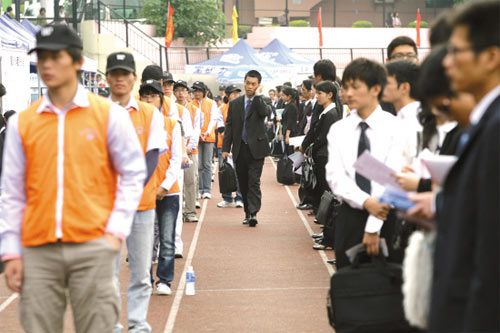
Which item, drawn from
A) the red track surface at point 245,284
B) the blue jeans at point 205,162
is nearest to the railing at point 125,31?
the blue jeans at point 205,162

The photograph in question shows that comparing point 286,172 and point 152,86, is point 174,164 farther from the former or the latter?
point 286,172

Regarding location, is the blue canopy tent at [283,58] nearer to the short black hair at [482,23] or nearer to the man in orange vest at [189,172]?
the man in orange vest at [189,172]

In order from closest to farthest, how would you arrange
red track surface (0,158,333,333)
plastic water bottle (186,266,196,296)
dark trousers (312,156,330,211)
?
1. red track surface (0,158,333,333)
2. plastic water bottle (186,266,196,296)
3. dark trousers (312,156,330,211)

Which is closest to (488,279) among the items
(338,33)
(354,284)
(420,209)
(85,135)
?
(420,209)

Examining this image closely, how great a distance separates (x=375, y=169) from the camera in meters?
4.62

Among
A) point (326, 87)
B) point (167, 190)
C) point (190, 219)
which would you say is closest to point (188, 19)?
point (190, 219)

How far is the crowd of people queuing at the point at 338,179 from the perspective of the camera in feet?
9.64

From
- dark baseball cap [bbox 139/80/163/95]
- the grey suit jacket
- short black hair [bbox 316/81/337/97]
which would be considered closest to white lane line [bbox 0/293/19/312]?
dark baseball cap [bbox 139/80/163/95]

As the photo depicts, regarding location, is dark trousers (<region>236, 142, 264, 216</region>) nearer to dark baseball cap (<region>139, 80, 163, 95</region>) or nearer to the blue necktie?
the blue necktie

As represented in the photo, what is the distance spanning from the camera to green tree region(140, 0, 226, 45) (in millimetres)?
45781

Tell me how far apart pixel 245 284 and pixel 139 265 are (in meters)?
2.82

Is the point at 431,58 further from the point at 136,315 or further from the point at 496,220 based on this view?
the point at 136,315

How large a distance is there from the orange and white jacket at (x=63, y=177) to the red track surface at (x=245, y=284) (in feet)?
10.0

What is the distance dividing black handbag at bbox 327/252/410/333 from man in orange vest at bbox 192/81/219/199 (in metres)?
12.1
